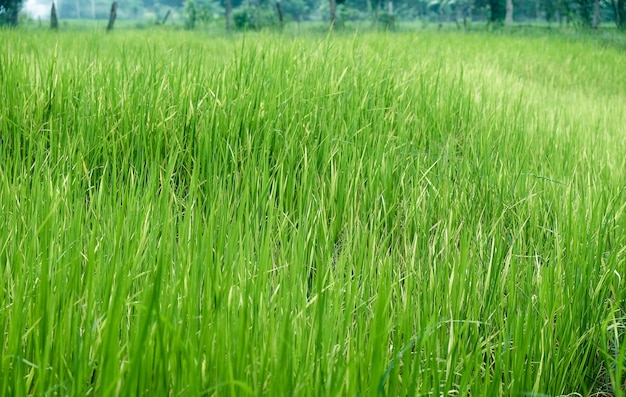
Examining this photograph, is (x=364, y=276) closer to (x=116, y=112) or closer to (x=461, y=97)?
(x=116, y=112)

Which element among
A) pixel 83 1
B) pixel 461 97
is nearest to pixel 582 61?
pixel 461 97

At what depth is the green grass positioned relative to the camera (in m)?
0.88

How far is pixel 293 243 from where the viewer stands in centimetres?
119

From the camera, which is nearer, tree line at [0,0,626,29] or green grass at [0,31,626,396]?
green grass at [0,31,626,396]

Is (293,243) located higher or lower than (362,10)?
lower

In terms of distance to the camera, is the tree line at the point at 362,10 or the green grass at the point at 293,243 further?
the tree line at the point at 362,10

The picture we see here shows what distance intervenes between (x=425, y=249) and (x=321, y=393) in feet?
2.20

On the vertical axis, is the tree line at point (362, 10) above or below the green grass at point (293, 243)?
above

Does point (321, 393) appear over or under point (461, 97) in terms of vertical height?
under

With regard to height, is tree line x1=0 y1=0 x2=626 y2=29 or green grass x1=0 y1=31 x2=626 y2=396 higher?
tree line x1=0 y1=0 x2=626 y2=29

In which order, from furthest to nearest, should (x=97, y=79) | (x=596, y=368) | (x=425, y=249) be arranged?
(x=97, y=79) → (x=425, y=249) → (x=596, y=368)

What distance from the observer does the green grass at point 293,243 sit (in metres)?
0.88

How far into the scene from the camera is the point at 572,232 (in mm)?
1529

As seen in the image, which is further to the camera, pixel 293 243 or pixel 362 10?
pixel 362 10
